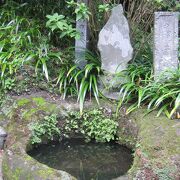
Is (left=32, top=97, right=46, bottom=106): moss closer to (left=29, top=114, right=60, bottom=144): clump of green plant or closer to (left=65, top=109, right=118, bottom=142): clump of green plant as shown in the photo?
(left=29, top=114, right=60, bottom=144): clump of green plant

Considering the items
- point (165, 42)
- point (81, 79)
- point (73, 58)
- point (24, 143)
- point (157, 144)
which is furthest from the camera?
point (73, 58)

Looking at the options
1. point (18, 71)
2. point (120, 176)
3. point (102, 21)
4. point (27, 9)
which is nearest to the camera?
point (120, 176)

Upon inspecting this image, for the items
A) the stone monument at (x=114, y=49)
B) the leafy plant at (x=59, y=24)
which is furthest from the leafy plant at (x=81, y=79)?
the leafy plant at (x=59, y=24)

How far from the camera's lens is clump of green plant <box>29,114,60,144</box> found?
4.50 m

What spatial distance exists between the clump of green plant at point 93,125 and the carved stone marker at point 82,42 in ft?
3.12

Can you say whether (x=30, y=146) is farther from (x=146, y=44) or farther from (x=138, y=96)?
(x=146, y=44)

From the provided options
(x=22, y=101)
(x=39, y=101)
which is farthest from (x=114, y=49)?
(x=22, y=101)

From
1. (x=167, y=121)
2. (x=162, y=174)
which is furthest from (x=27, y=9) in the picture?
(x=162, y=174)

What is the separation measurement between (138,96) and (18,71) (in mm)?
1812

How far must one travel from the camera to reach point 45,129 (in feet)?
15.3

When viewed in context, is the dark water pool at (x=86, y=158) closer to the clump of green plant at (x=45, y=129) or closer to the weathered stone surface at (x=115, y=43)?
the clump of green plant at (x=45, y=129)

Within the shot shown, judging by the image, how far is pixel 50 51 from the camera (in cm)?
574

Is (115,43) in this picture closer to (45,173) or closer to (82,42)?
(82,42)

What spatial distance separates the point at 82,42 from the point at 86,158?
6.35ft
